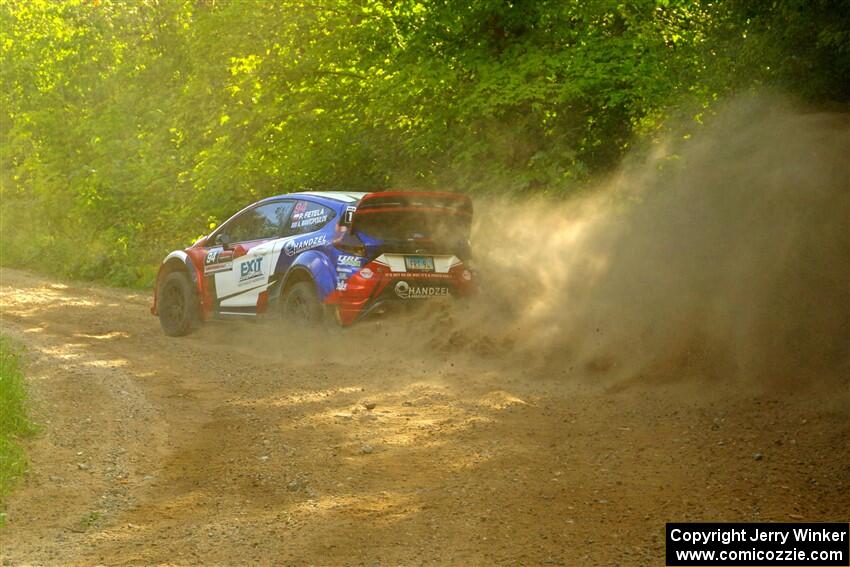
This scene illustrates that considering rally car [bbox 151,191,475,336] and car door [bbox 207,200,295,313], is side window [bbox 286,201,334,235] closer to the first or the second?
rally car [bbox 151,191,475,336]

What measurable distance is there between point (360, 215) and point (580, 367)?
3127 mm

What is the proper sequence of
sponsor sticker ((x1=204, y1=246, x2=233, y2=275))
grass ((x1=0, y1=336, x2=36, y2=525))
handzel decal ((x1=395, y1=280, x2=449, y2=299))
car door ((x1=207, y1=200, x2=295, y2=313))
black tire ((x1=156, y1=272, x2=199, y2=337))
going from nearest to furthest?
grass ((x1=0, y1=336, x2=36, y2=525)) < handzel decal ((x1=395, y1=280, x2=449, y2=299)) < car door ((x1=207, y1=200, x2=295, y2=313)) < sponsor sticker ((x1=204, y1=246, x2=233, y2=275)) < black tire ((x1=156, y1=272, x2=199, y2=337))

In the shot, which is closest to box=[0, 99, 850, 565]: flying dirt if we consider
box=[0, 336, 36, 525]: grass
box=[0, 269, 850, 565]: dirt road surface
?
box=[0, 269, 850, 565]: dirt road surface

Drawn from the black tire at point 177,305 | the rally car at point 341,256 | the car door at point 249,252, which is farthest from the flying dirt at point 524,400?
the car door at point 249,252

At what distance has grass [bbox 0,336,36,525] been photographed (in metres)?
7.09

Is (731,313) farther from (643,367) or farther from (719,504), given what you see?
(719,504)

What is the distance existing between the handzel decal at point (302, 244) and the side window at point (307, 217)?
142mm

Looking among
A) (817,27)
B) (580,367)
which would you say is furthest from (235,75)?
(817,27)

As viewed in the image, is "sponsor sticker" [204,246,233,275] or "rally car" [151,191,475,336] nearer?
"rally car" [151,191,475,336]

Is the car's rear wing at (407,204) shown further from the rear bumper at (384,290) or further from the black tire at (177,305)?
the black tire at (177,305)

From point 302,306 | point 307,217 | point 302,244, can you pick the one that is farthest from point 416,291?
point 307,217

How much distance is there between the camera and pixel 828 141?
1064 cm

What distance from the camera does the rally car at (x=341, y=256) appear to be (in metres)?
12.2

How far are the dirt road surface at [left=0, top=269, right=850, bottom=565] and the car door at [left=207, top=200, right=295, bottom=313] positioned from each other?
1721 millimetres
